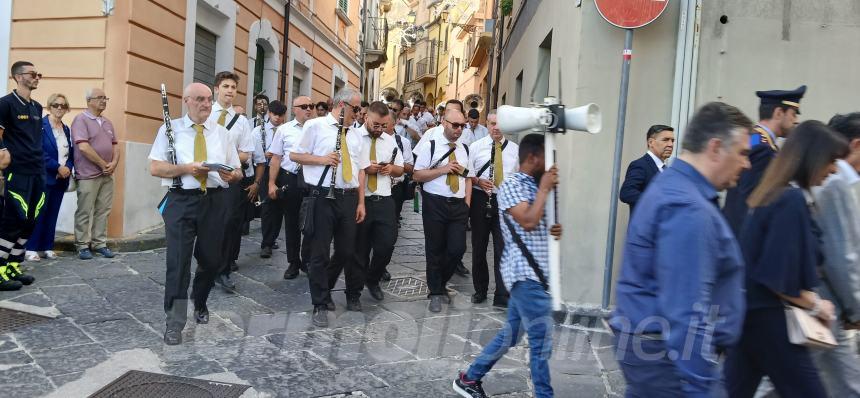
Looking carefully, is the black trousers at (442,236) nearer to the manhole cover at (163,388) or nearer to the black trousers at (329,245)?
the black trousers at (329,245)

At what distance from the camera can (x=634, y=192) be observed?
5668 millimetres

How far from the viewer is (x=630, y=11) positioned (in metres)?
6.12

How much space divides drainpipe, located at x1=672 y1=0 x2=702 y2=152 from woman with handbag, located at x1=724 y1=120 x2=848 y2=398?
3.30 metres

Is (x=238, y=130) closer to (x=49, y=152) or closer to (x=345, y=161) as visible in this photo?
(x=345, y=161)

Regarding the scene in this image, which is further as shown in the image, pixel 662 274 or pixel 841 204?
pixel 841 204

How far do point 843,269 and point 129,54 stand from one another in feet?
26.1

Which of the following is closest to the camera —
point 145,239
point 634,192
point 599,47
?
point 634,192

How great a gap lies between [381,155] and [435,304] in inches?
59.1

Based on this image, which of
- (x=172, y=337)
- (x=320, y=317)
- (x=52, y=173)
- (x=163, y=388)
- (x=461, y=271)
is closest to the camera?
Result: (x=163, y=388)

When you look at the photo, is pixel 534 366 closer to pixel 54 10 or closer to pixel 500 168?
pixel 500 168

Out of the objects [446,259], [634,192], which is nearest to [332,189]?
[446,259]

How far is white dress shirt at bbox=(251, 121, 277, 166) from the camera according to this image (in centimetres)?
833

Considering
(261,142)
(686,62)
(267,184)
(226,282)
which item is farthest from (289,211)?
(686,62)

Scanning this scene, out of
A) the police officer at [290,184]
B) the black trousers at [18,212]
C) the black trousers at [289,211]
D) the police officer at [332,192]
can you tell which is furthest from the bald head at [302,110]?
the black trousers at [18,212]
